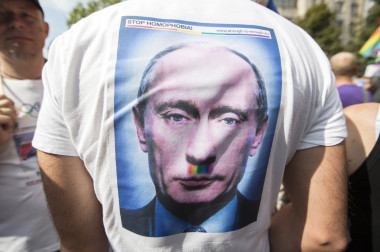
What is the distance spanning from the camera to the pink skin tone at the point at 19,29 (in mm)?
1415

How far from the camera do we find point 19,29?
4.71 ft

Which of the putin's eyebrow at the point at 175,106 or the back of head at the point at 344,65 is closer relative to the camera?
the putin's eyebrow at the point at 175,106

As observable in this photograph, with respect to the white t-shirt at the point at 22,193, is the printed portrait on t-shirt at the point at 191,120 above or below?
above

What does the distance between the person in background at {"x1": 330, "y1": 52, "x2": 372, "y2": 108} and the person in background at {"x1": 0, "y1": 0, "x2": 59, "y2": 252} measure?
3244 mm

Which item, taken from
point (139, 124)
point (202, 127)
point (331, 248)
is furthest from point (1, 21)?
point (331, 248)

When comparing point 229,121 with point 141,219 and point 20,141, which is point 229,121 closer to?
point 141,219

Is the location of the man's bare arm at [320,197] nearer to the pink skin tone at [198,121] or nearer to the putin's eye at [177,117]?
the pink skin tone at [198,121]

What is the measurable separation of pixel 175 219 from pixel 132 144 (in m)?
0.32

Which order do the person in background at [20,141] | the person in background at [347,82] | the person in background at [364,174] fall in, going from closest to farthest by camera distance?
the person in background at [364,174], the person in background at [20,141], the person in background at [347,82]

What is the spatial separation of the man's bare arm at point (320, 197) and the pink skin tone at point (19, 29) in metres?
1.71

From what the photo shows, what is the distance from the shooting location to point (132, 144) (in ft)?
2.54

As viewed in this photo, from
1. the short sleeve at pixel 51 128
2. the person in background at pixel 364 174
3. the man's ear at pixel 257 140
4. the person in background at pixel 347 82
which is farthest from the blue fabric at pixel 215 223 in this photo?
the person in background at pixel 347 82

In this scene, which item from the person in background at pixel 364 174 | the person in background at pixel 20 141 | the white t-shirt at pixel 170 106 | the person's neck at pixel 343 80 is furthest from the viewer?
the person's neck at pixel 343 80

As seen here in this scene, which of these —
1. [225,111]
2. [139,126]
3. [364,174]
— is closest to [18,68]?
[139,126]
